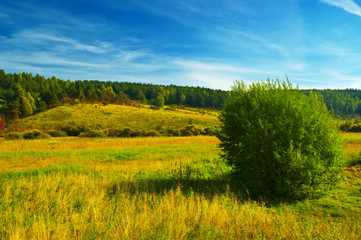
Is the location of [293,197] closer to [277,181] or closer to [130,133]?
[277,181]

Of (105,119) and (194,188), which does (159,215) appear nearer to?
(194,188)

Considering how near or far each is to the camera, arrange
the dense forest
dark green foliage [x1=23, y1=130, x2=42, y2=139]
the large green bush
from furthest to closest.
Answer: the dense forest
dark green foliage [x1=23, y1=130, x2=42, y2=139]
the large green bush

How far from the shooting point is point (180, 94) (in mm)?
144250

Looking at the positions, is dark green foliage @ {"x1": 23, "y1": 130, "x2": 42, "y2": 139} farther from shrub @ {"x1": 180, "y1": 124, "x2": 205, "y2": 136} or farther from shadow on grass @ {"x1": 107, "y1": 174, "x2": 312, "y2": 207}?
shadow on grass @ {"x1": 107, "y1": 174, "x2": 312, "y2": 207}

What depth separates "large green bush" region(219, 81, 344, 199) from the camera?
7.61 meters

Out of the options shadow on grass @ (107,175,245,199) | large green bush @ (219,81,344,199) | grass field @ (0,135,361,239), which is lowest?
shadow on grass @ (107,175,245,199)

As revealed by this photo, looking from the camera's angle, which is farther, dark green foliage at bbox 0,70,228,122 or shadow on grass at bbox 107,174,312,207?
dark green foliage at bbox 0,70,228,122

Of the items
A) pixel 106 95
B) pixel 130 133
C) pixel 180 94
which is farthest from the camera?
pixel 180 94

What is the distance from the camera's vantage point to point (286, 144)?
792 centimetres

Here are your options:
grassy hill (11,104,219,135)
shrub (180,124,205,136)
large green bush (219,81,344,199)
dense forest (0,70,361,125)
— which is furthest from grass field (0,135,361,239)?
dense forest (0,70,361,125)

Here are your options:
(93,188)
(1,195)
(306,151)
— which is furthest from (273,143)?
(1,195)

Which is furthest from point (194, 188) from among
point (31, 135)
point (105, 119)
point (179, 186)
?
point (105, 119)

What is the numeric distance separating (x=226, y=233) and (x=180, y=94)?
14094 cm

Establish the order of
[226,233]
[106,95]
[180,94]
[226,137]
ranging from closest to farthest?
[226,233] → [226,137] → [106,95] → [180,94]
